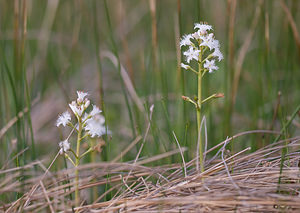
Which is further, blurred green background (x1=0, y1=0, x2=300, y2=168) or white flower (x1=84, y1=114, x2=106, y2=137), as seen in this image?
blurred green background (x1=0, y1=0, x2=300, y2=168)

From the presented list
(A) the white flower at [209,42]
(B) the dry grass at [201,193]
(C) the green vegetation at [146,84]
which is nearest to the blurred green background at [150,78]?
(C) the green vegetation at [146,84]

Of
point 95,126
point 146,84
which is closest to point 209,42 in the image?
point 95,126

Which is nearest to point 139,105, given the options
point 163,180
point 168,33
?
point 163,180

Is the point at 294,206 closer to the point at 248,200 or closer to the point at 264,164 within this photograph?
the point at 248,200

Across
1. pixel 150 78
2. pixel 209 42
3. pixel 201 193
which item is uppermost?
pixel 150 78

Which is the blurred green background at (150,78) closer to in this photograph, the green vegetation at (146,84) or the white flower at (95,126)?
the green vegetation at (146,84)

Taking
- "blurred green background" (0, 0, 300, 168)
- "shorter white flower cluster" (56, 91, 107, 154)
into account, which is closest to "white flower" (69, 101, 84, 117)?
"shorter white flower cluster" (56, 91, 107, 154)

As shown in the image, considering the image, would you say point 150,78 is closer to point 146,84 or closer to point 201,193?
point 146,84

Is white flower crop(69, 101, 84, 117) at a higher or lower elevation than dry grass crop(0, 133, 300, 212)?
higher

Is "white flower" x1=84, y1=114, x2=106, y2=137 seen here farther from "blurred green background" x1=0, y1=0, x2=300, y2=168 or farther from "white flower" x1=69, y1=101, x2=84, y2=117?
"blurred green background" x1=0, y1=0, x2=300, y2=168
